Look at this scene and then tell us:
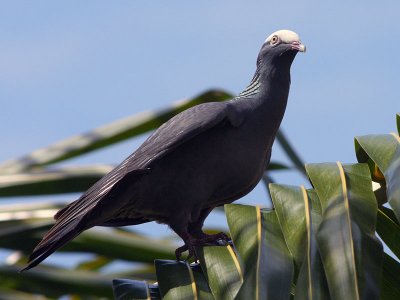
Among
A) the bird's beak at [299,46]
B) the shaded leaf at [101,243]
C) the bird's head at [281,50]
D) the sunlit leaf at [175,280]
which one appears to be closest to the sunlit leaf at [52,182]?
the shaded leaf at [101,243]

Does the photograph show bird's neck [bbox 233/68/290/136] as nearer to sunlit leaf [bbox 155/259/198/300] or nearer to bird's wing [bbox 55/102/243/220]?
bird's wing [bbox 55/102/243/220]

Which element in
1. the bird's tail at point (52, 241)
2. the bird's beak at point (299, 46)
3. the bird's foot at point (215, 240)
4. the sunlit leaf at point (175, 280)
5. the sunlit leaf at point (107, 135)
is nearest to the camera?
the sunlit leaf at point (175, 280)

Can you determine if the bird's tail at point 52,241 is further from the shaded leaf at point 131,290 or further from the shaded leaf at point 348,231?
the shaded leaf at point 348,231

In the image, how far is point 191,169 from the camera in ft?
12.0

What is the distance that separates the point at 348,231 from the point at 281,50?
1295 mm

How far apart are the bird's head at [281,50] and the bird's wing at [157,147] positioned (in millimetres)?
295

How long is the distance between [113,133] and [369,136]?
2.07m

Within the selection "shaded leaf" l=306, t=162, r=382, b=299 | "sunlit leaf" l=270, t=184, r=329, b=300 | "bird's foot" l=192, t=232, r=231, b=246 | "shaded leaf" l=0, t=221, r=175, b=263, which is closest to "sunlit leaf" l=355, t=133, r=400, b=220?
"shaded leaf" l=306, t=162, r=382, b=299

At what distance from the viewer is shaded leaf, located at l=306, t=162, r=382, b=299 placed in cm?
266

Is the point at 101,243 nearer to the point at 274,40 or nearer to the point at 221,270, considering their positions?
the point at 274,40

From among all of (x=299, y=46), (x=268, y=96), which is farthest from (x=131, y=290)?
(x=299, y=46)

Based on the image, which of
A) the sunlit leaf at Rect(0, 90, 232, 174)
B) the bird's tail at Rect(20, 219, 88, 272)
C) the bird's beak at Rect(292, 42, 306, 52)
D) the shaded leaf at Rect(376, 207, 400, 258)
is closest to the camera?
the shaded leaf at Rect(376, 207, 400, 258)

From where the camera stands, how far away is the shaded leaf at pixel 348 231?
2.66 meters

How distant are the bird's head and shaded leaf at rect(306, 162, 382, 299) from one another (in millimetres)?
959
